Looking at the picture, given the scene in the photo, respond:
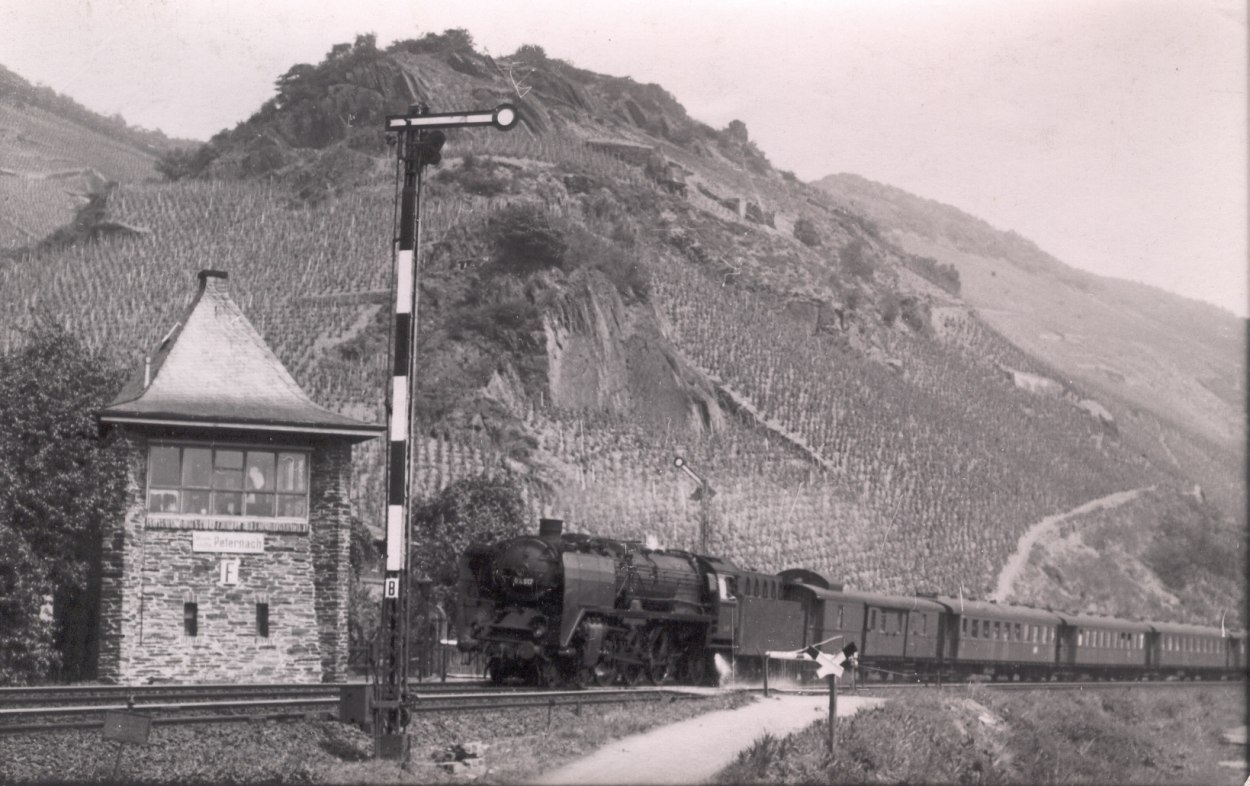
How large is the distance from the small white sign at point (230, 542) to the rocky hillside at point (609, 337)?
1597 cm

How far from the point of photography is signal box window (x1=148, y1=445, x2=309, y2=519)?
1277 inches

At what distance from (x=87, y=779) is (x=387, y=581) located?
493 cm

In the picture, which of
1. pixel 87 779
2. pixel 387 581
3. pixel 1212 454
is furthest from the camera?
pixel 1212 454

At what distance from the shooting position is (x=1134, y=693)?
40.3m

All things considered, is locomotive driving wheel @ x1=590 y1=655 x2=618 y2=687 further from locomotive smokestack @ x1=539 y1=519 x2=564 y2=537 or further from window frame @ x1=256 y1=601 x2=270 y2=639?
window frame @ x1=256 y1=601 x2=270 y2=639

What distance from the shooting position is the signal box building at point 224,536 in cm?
3156

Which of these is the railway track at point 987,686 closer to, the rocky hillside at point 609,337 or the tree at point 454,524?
the tree at point 454,524

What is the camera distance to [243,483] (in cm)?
3319

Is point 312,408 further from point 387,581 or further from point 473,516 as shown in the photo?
point 387,581

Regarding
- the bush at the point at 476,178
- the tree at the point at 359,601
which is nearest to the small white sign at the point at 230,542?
the tree at the point at 359,601

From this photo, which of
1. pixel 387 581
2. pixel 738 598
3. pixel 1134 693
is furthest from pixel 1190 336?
pixel 387 581

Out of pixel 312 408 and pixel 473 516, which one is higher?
pixel 312 408

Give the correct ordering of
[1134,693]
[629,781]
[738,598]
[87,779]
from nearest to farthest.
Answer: [87,779] < [629,781] < [738,598] < [1134,693]

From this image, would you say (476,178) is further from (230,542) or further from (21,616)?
(21,616)
